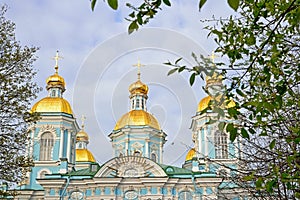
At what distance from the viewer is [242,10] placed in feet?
18.8

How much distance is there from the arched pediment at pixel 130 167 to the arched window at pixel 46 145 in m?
5.11

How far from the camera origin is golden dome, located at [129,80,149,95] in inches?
1482

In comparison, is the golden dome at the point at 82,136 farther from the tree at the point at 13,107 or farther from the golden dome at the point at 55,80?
the tree at the point at 13,107

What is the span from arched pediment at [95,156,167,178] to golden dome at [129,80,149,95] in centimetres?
1021

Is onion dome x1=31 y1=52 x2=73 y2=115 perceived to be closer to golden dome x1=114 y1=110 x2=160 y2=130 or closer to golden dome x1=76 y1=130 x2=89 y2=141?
golden dome x1=114 y1=110 x2=160 y2=130

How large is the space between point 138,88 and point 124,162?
10.7m

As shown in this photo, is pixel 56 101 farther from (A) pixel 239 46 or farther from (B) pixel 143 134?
(A) pixel 239 46

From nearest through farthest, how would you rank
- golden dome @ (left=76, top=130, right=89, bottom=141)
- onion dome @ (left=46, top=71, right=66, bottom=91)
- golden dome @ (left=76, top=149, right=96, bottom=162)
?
onion dome @ (left=46, top=71, right=66, bottom=91) → golden dome @ (left=76, top=149, right=96, bottom=162) → golden dome @ (left=76, top=130, right=89, bottom=141)

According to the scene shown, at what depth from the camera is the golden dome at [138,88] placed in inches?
1482

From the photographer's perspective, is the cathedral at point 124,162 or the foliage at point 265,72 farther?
the cathedral at point 124,162

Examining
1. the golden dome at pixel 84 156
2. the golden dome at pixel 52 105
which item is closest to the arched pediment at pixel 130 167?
the golden dome at pixel 52 105

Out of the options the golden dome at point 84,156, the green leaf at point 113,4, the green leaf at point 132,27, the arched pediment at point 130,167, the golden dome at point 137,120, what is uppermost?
the golden dome at point 137,120

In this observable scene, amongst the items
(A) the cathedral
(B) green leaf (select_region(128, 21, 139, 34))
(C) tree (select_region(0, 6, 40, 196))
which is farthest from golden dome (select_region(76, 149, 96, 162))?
(B) green leaf (select_region(128, 21, 139, 34))

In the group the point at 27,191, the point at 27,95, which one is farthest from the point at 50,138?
the point at 27,95
